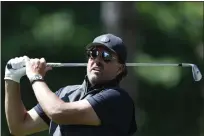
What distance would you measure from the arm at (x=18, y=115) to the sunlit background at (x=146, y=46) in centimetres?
918

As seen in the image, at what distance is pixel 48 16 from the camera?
16.6 meters

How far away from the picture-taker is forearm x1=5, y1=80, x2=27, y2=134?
5715 mm

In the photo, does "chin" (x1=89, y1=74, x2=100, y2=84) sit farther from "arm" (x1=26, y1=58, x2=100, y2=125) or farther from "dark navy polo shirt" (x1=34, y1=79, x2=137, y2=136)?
"arm" (x1=26, y1=58, x2=100, y2=125)

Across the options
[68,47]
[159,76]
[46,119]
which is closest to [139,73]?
[159,76]

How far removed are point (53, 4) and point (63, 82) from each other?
174cm

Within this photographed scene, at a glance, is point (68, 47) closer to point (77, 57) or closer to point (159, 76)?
point (77, 57)

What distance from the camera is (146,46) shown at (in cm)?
1720

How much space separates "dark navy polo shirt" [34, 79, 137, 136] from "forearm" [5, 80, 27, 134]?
29 cm

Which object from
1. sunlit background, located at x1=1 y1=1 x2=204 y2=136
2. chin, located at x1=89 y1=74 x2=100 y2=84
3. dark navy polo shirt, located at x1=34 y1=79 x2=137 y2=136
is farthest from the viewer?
sunlit background, located at x1=1 y1=1 x2=204 y2=136

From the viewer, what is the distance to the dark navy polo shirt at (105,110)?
5.32m

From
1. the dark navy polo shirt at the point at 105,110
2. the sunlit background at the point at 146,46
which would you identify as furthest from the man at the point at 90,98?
the sunlit background at the point at 146,46

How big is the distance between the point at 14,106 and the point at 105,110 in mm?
716

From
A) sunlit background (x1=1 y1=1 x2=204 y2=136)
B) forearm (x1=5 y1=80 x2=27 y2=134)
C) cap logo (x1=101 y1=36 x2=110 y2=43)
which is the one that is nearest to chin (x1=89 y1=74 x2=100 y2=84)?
cap logo (x1=101 y1=36 x2=110 y2=43)

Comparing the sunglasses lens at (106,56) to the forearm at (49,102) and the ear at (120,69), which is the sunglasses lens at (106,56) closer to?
the ear at (120,69)
